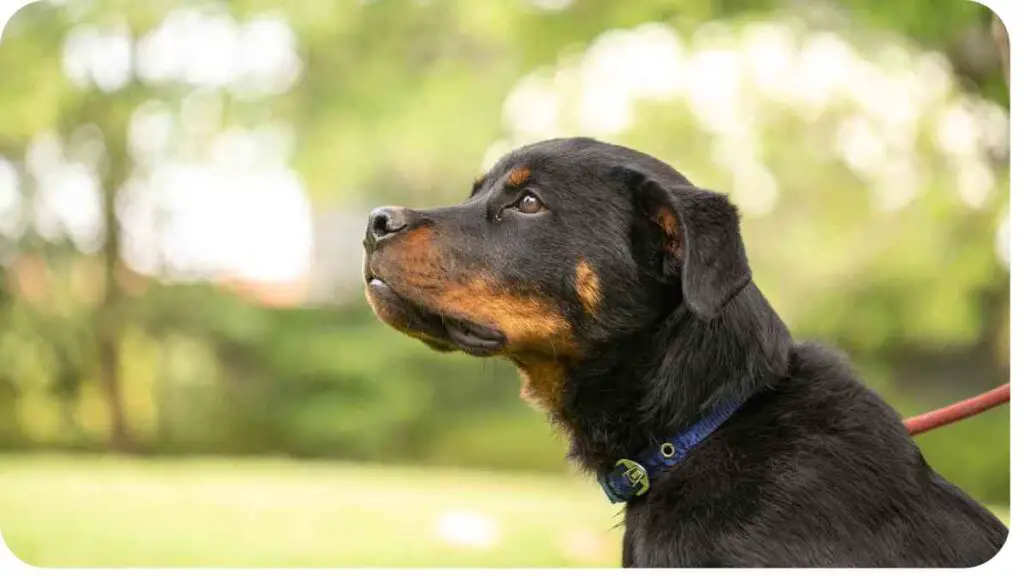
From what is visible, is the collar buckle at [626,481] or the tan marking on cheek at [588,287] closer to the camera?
the collar buckle at [626,481]

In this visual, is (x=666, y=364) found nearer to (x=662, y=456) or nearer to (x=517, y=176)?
(x=662, y=456)

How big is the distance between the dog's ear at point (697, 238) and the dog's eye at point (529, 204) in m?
0.19

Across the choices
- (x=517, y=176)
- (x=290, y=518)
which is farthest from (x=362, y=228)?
(x=517, y=176)

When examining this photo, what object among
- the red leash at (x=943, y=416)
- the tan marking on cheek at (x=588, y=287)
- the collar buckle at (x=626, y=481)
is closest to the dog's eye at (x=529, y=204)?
the tan marking on cheek at (x=588, y=287)

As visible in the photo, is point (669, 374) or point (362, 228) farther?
point (362, 228)

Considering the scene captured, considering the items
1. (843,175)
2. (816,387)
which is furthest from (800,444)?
(843,175)

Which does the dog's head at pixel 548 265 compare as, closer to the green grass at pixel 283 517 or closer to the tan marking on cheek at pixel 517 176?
the tan marking on cheek at pixel 517 176

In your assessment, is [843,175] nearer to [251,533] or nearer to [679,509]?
[251,533]

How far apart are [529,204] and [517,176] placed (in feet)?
0.24

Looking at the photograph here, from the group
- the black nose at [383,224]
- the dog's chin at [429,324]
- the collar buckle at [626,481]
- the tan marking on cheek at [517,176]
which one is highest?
the tan marking on cheek at [517,176]

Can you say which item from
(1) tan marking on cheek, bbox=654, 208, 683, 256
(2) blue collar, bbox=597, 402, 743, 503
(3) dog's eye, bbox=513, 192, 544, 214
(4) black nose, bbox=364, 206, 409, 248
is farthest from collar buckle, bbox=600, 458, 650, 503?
(4) black nose, bbox=364, 206, 409, 248

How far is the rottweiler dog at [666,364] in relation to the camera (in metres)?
2.00

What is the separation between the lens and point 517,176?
2.35 meters

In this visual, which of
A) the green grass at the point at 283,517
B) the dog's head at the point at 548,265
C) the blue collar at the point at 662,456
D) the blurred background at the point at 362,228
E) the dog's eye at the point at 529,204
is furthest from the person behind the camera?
the blurred background at the point at 362,228
